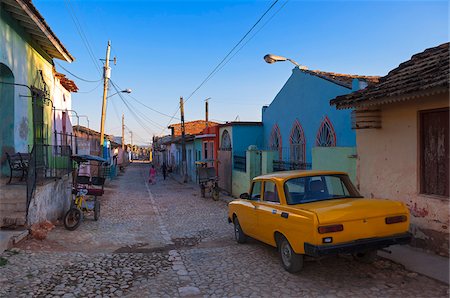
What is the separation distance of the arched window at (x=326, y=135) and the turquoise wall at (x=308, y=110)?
18 centimetres

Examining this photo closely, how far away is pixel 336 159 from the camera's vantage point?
30.0ft

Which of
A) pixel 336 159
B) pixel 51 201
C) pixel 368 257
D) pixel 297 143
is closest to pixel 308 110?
pixel 297 143

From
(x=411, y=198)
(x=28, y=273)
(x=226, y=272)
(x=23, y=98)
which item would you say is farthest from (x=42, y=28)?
(x=411, y=198)

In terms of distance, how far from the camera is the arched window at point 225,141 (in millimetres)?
20295

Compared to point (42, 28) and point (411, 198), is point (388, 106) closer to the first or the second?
point (411, 198)

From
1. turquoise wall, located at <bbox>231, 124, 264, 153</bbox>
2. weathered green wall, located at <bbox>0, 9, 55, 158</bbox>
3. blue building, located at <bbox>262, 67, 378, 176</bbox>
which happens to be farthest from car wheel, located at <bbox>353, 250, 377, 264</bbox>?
turquoise wall, located at <bbox>231, 124, 264, 153</bbox>

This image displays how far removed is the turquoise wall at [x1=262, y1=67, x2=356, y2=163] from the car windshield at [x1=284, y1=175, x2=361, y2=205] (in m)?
5.25

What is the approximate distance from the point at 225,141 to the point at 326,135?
8.87 m

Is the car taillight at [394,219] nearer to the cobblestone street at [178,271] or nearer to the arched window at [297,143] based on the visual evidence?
the cobblestone street at [178,271]

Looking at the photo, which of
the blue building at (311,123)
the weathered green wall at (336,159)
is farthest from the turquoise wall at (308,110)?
the weathered green wall at (336,159)

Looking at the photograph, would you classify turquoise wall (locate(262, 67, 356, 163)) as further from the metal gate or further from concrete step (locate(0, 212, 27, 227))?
concrete step (locate(0, 212, 27, 227))

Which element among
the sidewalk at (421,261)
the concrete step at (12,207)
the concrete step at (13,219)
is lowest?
the sidewalk at (421,261)

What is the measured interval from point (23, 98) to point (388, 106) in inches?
343

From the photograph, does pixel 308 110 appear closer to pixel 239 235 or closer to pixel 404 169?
pixel 404 169
